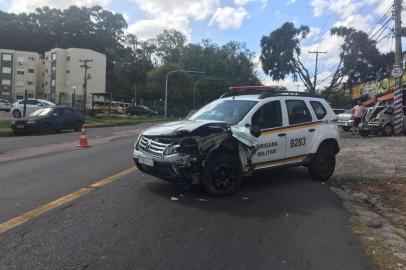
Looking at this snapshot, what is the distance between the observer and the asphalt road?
16.6ft

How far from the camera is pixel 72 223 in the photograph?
20.4 feet

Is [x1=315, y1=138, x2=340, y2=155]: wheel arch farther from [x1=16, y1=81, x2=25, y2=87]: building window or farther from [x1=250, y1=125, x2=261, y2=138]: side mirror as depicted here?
[x1=16, y1=81, x2=25, y2=87]: building window

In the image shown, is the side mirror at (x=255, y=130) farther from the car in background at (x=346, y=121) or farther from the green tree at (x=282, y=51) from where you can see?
the green tree at (x=282, y=51)

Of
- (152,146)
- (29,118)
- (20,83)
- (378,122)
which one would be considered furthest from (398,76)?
(20,83)

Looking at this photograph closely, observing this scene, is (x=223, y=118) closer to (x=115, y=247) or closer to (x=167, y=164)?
(x=167, y=164)

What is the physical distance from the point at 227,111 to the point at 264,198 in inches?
74.1

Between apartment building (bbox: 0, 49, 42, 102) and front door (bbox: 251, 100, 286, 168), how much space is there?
90927 millimetres

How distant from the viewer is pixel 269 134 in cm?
901

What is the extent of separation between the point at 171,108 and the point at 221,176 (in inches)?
2727

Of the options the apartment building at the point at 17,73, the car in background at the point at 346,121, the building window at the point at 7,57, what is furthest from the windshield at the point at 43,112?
the building window at the point at 7,57

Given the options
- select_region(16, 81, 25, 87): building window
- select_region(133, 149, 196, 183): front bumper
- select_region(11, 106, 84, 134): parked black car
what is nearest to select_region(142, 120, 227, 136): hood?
select_region(133, 149, 196, 183): front bumper

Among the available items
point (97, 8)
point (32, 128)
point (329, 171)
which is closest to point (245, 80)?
point (97, 8)

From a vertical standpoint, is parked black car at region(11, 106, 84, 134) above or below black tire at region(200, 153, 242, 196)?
above

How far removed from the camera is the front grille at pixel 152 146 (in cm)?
787
